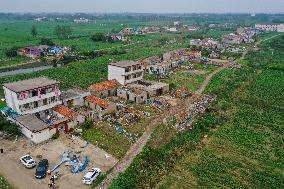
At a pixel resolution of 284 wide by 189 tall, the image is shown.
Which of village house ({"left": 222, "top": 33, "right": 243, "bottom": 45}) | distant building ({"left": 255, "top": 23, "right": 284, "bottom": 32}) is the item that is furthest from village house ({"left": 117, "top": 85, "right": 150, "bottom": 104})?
distant building ({"left": 255, "top": 23, "right": 284, "bottom": 32})

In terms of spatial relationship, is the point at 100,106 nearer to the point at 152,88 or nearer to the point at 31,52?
the point at 152,88

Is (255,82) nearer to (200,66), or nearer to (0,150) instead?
(200,66)

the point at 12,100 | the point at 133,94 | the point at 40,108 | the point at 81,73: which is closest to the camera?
the point at 12,100

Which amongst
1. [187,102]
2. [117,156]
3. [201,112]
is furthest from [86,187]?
[187,102]

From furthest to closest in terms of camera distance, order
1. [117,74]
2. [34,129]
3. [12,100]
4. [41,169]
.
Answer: [117,74] → [12,100] → [34,129] → [41,169]

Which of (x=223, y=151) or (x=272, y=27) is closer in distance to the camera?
(x=223, y=151)

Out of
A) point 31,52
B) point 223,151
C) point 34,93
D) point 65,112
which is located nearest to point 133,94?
point 65,112

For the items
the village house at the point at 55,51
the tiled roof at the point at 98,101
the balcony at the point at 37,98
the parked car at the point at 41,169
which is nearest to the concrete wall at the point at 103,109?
the tiled roof at the point at 98,101
